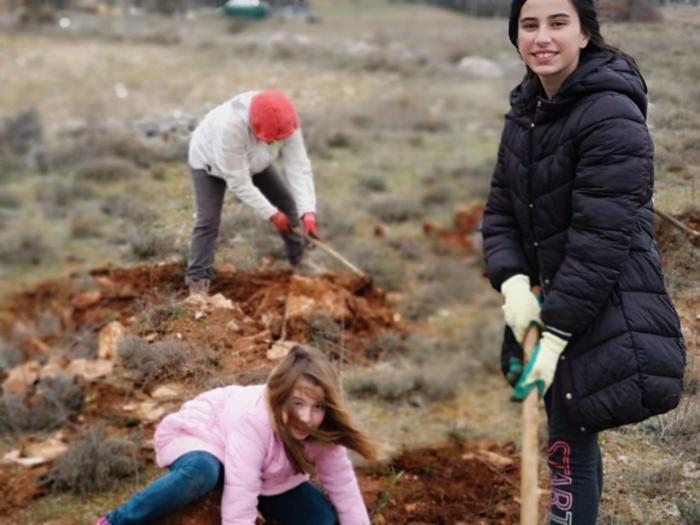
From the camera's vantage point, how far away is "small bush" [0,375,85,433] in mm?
4969

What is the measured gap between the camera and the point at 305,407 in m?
2.80

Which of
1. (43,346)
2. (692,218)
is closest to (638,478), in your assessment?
(692,218)

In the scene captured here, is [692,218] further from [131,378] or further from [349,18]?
[349,18]

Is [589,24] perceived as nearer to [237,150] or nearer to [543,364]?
[543,364]

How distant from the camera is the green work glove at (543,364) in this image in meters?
2.50

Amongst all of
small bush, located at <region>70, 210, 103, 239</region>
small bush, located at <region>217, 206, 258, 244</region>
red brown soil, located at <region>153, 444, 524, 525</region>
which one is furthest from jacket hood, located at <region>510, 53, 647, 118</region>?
small bush, located at <region>70, 210, 103, 239</region>

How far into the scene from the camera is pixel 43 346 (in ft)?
20.5

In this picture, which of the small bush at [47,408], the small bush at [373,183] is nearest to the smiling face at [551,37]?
the small bush at [47,408]

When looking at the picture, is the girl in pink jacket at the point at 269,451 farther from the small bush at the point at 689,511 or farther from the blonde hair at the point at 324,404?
the small bush at the point at 689,511

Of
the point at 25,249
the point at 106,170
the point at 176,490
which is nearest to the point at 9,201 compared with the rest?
the point at 106,170

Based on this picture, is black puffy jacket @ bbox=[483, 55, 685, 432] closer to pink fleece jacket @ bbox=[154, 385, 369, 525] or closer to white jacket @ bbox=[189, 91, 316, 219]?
pink fleece jacket @ bbox=[154, 385, 369, 525]

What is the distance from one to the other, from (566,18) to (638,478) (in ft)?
6.50

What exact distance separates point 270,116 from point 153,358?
1.29 m

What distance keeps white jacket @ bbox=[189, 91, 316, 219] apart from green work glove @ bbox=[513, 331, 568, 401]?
2.20 meters
